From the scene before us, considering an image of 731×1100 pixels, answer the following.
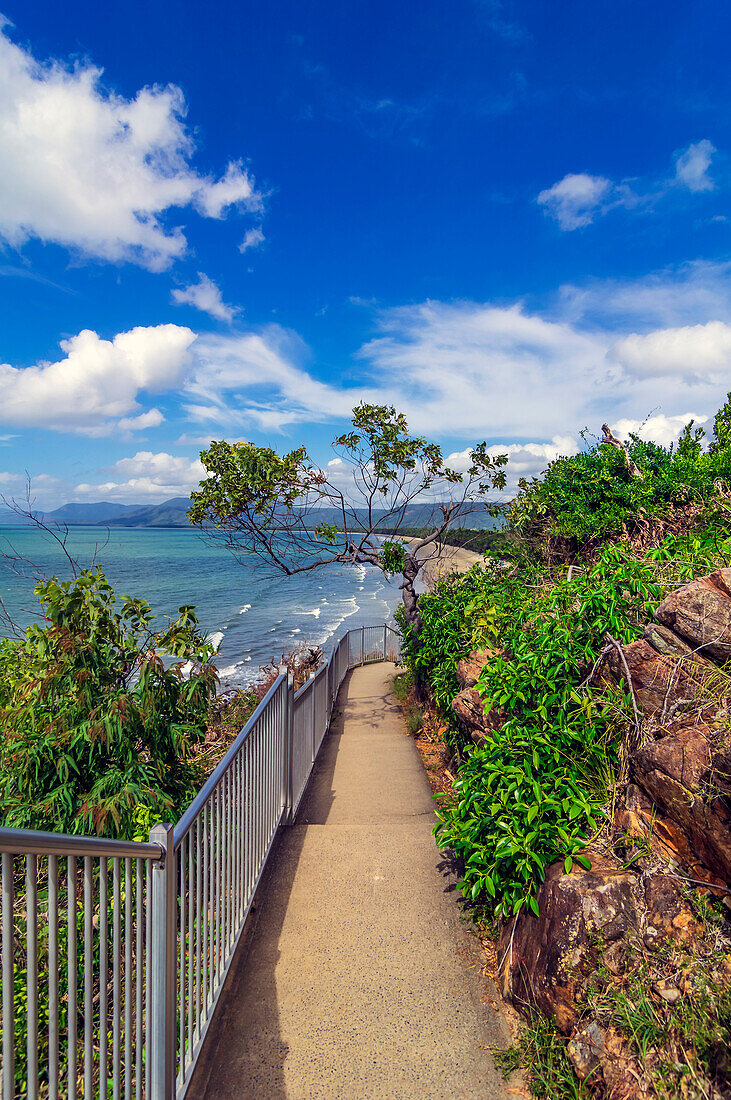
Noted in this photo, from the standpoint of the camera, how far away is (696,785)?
8.85 feet

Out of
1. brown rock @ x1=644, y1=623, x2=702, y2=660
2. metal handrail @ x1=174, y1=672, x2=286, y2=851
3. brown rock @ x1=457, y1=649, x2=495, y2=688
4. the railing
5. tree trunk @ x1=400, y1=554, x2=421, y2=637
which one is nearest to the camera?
the railing

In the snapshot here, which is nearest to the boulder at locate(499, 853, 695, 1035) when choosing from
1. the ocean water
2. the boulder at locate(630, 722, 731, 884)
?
the boulder at locate(630, 722, 731, 884)

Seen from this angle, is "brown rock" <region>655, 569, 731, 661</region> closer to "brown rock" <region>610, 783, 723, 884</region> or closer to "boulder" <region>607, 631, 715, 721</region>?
"boulder" <region>607, 631, 715, 721</region>

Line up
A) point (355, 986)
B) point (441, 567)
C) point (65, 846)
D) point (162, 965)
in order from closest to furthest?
point (65, 846), point (162, 965), point (355, 986), point (441, 567)

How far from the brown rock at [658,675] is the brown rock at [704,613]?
4.9 inches

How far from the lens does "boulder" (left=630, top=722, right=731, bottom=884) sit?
2598 mm

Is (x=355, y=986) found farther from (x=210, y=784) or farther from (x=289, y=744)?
(x=289, y=744)

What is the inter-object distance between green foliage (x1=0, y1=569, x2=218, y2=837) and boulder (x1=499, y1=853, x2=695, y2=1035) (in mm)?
2255

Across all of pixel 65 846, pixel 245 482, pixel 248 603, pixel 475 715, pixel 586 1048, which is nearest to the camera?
pixel 65 846

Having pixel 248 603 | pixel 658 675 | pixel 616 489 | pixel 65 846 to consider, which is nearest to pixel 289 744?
pixel 658 675

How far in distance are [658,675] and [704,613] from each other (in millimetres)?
462

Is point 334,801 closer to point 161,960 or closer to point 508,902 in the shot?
point 508,902

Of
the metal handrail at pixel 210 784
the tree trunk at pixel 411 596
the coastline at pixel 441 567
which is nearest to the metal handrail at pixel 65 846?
the metal handrail at pixel 210 784

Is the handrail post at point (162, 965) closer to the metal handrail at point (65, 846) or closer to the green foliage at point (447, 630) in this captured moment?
the metal handrail at point (65, 846)
